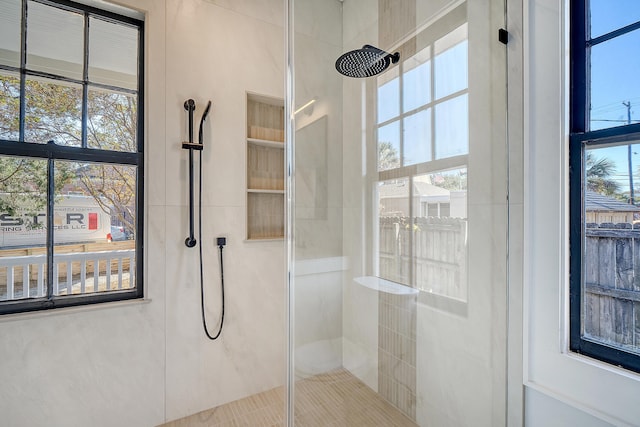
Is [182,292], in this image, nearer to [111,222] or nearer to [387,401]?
[111,222]

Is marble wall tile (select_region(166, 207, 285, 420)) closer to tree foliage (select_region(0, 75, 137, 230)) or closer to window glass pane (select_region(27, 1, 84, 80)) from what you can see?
tree foliage (select_region(0, 75, 137, 230))

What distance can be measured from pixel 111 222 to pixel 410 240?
1718mm

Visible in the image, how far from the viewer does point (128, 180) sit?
5.88ft

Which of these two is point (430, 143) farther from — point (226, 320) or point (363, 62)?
point (226, 320)

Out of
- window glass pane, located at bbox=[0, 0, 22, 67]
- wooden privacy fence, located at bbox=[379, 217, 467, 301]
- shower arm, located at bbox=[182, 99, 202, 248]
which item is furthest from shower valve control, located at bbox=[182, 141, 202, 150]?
wooden privacy fence, located at bbox=[379, 217, 467, 301]

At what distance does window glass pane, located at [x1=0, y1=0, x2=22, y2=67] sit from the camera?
4.95ft

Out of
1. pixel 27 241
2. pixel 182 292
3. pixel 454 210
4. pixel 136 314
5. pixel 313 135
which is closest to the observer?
pixel 454 210

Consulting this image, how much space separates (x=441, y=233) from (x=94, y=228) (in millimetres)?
1902

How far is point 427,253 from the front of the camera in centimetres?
127

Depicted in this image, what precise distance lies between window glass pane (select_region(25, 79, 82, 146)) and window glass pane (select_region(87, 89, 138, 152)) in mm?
60

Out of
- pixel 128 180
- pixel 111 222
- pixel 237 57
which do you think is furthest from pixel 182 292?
pixel 237 57

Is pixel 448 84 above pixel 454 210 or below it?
above

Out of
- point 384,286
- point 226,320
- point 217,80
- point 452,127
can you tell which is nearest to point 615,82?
point 452,127

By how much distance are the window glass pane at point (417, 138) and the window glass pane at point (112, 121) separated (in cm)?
162
